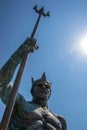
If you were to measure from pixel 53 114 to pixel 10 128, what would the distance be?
1.76 m

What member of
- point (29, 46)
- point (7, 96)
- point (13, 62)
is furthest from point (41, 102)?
point (29, 46)

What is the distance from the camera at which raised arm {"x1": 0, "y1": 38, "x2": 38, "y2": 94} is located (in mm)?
11586

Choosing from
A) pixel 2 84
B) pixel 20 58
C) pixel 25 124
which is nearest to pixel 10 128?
pixel 25 124

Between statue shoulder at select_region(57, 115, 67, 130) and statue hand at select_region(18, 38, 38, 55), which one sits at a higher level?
statue hand at select_region(18, 38, 38, 55)

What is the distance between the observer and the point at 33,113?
1216cm

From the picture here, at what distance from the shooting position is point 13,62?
478 inches

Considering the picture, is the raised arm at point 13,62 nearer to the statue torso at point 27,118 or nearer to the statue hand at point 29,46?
the statue hand at point 29,46

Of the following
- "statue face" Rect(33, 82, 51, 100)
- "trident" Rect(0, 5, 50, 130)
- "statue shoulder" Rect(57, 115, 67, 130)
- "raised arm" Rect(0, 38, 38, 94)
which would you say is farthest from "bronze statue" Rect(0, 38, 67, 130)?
"trident" Rect(0, 5, 50, 130)

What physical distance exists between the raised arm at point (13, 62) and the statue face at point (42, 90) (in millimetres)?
1651

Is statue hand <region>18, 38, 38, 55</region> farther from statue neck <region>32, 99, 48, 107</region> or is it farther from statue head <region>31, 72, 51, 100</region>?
statue neck <region>32, 99, 48, 107</region>

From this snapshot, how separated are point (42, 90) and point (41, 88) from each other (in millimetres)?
90

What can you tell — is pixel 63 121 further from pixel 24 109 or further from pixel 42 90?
pixel 24 109

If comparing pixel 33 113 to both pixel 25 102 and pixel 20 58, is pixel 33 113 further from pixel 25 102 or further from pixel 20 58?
pixel 20 58

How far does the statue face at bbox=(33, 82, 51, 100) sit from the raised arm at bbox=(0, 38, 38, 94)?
165 centimetres
